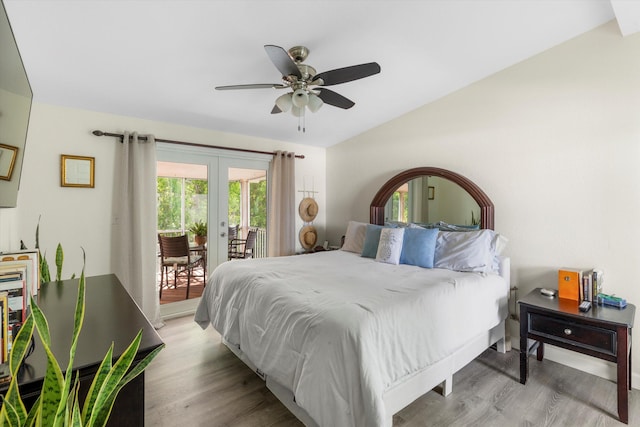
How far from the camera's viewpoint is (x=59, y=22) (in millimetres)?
1912

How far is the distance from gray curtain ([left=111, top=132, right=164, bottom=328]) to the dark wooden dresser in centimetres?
158

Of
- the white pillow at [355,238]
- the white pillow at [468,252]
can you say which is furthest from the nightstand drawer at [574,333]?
the white pillow at [355,238]

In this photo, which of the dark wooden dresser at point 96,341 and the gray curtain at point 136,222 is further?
the gray curtain at point 136,222

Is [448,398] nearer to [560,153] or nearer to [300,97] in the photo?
[560,153]

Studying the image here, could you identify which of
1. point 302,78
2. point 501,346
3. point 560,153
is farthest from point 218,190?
point 560,153

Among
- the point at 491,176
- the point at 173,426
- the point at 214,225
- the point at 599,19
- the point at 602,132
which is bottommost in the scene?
the point at 173,426

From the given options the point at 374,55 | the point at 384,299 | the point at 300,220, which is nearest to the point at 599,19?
the point at 374,55

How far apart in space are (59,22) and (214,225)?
2.41 m

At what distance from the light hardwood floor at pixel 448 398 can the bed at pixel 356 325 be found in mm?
144

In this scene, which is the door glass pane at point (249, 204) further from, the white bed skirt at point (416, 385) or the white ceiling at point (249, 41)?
the white bed skirt at point (416, 385)

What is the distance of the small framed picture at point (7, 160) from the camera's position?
44.2 inches

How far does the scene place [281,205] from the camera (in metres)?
4.29

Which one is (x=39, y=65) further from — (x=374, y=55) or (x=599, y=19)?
(x=599, y=19)

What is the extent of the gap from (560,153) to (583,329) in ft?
4.78
